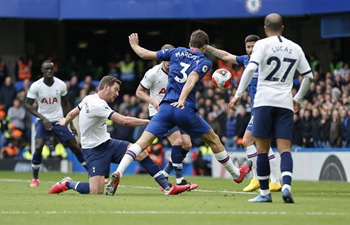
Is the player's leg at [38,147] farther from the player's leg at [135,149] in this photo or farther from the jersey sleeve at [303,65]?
the jersey sleeve at [303,65]

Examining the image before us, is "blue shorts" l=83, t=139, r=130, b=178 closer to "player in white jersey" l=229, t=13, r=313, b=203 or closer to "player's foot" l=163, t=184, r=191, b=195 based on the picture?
"player's foot" l=163, t=184, r=191, b=195

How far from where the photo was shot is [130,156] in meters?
14.2

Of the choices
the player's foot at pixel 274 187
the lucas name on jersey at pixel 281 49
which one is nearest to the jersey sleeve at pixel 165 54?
the lucas name on jersey at pixel 281 49

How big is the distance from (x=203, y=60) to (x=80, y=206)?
346cm

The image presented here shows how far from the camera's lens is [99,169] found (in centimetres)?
1497

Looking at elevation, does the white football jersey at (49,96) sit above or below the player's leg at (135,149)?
above

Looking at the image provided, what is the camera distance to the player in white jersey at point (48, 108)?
19750 millimetres

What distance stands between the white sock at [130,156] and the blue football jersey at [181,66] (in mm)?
946

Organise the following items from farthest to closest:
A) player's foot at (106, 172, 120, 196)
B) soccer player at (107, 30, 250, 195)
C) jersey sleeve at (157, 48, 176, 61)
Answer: jersey sleeve at (157, 48, 176, 61)
soccer player at (107, 30, 250, 195)
player's foot at (106, 172, 120, 196)

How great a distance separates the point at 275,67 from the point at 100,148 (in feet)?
12.4

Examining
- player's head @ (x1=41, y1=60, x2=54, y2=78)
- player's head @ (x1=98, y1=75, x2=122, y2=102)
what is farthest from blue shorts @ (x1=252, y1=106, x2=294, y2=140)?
player's head @ (x1=41, y1=60, x2=54, y2=78)

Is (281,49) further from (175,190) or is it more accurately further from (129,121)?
(175,190)

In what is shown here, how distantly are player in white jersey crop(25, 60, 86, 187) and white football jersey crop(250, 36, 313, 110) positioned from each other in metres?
7.87

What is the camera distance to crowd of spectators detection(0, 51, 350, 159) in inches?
1002
